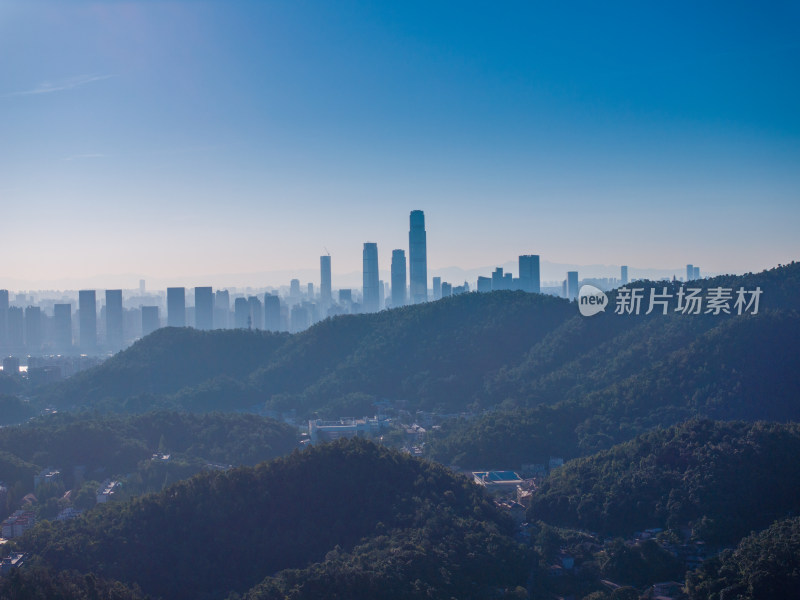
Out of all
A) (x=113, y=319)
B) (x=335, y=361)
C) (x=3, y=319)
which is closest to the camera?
(x=335, y=361)

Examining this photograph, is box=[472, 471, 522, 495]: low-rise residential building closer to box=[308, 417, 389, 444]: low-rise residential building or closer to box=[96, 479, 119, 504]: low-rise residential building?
box=[308, 417, 389, 444]: low-rise residential building

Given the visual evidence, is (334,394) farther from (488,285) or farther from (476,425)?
(488,285)

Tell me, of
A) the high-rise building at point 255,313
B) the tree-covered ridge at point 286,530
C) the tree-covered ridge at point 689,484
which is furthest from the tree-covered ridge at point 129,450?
the high-rise building at point 255,313

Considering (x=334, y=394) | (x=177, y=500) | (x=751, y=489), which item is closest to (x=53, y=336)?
(x=334, y=394)

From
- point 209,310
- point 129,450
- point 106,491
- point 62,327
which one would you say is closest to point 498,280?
point 209,310

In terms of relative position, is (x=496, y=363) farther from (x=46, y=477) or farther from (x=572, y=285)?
(x=572, y=285)

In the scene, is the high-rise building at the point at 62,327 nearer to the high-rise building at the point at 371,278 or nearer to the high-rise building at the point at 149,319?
the high-rise building at the point at 149,319
